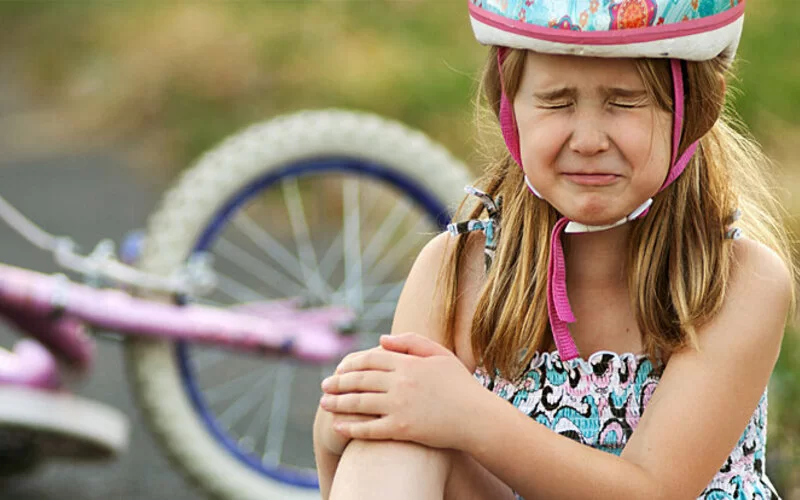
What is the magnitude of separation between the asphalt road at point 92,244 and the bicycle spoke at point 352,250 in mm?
732

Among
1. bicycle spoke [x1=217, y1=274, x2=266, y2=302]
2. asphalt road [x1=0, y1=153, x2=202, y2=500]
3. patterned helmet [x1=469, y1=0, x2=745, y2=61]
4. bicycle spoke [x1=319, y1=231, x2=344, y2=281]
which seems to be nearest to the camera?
patterned helmet [x1=469, y1=0, x2=745, y2=61]

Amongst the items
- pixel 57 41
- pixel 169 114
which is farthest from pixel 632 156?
pixel 57 41

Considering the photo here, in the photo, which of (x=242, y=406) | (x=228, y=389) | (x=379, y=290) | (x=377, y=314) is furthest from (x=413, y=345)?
(x=228, y=389)

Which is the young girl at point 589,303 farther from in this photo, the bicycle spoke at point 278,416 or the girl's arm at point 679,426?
the bicycle spoke at point 278,416

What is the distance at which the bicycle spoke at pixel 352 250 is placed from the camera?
3691 millimetres

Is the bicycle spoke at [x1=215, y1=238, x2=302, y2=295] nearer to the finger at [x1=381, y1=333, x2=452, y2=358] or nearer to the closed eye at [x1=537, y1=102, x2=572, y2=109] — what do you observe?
the finger at [x1=381, y1=333, x2=452, y2=358]

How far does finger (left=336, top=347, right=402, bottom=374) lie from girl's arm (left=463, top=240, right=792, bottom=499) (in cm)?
14

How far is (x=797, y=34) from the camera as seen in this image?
572 centimetres

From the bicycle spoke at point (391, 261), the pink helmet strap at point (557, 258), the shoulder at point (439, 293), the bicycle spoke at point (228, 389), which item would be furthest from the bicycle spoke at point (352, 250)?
the pink helmet strap at point (557, 258)

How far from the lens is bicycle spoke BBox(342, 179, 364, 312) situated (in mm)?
3691

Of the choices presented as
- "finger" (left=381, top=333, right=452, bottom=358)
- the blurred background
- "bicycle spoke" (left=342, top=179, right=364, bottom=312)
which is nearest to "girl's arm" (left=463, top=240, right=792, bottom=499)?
"finger" (left=381, top=333, right=452, bottom=358)

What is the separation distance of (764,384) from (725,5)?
1.93 ft

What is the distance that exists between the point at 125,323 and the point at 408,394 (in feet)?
5.01

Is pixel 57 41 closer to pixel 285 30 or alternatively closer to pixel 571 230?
pixel 285 30
